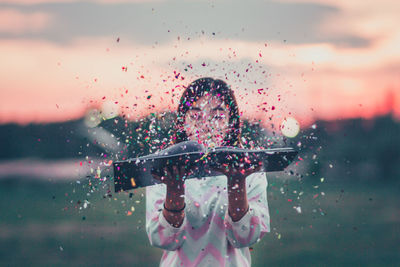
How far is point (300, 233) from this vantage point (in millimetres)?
13672

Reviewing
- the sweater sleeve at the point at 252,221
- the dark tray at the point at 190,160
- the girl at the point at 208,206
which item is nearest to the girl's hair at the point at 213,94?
the girl at the point at 208,206

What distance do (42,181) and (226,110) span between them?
39.5 metres

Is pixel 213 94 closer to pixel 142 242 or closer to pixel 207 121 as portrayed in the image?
pixel 207 121

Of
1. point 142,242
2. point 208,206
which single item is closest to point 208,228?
point 208,206

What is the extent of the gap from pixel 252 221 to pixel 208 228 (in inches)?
9.7

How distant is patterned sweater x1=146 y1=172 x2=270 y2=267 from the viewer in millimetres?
2490

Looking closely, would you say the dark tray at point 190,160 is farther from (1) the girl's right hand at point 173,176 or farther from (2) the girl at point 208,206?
(2) the girl at point 208,206

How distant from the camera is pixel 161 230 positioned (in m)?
2.49

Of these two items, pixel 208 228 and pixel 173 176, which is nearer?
pixel 173 176

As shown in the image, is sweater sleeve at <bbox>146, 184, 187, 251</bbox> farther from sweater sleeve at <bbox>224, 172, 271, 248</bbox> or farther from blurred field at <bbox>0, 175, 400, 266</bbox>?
blurred field at <bbox>0, 175, 400, 266</bbox>

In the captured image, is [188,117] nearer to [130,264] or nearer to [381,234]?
[130,264]

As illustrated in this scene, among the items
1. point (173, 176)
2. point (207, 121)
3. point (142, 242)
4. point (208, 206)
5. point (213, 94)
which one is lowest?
point (142, 242)

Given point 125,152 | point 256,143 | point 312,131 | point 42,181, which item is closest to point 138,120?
point 125,152

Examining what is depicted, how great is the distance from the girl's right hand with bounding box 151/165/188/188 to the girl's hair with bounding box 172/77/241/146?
0.37m
